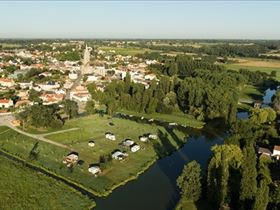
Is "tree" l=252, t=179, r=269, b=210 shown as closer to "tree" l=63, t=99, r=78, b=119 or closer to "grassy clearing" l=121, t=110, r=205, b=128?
"grassy clearing" l=121, t=110, r=205, b=128

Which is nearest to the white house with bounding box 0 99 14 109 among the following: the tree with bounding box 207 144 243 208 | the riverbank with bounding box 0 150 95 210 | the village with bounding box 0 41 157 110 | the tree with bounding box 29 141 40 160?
the village with bounding box 0 41 157 110

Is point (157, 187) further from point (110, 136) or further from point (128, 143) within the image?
point (110, 136)

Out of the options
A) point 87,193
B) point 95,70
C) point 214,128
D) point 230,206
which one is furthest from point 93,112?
point 95,70

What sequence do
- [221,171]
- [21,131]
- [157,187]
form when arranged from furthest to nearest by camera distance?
[21,131] → [157,187] → [221,171]

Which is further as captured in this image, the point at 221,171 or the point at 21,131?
the point at 21,131

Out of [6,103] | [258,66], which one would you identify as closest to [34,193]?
[6,103]

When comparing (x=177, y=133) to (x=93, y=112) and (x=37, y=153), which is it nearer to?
(x=93, y=112)

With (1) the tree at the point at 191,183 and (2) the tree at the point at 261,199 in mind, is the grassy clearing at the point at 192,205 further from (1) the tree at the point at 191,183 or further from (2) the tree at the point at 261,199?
(2) the tree at the point at 261,199
